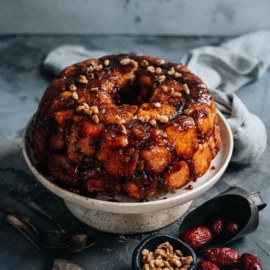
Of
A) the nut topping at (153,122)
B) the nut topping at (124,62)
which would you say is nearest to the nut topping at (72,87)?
the nut topping at (124,62)

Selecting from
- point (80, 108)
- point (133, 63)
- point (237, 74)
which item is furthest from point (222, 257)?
point (237, 74)

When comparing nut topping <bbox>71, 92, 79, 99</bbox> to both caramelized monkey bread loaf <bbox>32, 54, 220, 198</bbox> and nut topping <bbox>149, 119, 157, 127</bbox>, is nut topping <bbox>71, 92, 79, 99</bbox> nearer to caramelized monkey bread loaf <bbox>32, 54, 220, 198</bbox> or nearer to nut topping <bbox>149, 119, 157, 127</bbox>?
caramelized monkey bread loaf <bbox>32, 54, 220, 198</bbox>

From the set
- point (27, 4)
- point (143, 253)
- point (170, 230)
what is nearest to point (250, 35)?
point (27, 4)

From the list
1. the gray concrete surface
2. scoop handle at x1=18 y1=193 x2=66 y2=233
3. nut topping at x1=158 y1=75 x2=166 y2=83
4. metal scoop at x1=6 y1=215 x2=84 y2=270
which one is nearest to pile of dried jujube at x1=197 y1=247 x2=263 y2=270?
the gray concrete surface

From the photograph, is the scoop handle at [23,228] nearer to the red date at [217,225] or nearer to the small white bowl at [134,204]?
the small white bowl at [134,204]

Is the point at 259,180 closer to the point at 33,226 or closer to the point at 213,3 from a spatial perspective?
the point at 33,226

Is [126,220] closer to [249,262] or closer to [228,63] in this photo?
[249,262]

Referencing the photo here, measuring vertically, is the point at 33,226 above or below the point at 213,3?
below
